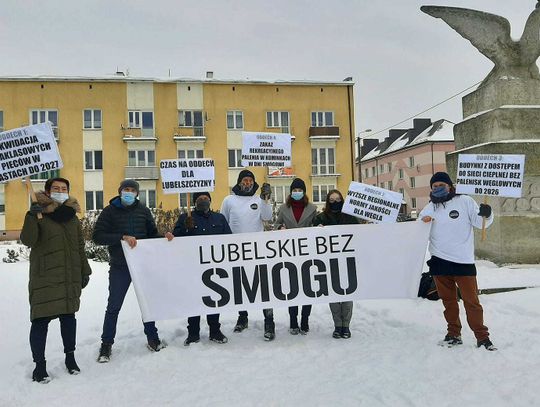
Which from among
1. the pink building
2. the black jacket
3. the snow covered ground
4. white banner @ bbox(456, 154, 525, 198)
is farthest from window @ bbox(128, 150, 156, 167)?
white banner @ bbox(456, 154, 525, 198)

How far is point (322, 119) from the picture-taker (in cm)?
3653

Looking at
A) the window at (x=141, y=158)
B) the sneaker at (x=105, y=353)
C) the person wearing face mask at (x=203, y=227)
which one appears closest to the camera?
the sneaker at (x=105, y=353)

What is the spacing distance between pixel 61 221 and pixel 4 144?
1.06 m

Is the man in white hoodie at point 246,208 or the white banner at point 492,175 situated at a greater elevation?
the white banner at point 492,175

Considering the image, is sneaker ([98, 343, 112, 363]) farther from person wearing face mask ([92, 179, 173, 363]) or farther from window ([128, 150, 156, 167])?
window ([128, 150, 156, 167])

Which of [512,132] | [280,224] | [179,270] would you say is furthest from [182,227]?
[512,132]

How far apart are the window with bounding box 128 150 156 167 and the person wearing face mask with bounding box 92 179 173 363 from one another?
30.4 metres

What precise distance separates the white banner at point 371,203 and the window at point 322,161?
3074cm

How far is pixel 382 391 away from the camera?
380cm

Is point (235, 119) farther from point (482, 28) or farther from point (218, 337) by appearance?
point (218, 337)

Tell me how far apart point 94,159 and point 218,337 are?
3132 cm

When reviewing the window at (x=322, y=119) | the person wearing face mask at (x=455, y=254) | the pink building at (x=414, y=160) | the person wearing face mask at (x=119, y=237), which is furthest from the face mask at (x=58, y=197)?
Result: the pink building at (x=414, y=160)

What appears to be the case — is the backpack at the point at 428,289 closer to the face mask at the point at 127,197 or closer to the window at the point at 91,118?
the face mask at the point at 127,197

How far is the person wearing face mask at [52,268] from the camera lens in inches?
166
